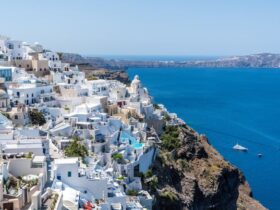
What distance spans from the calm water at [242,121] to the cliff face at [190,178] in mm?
11384

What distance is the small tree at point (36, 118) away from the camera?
111 ft

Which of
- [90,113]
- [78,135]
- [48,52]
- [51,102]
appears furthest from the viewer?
[48,52]

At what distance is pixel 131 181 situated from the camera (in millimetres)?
30688

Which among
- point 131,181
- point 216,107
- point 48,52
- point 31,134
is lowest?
point 216,107

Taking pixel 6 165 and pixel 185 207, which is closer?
pixel 6 165

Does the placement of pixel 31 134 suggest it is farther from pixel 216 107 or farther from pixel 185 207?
pixel 216 107

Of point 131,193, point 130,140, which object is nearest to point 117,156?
point 131,193

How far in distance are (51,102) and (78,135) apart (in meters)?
6.15

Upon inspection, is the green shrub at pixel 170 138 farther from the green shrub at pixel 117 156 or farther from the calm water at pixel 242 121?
the calm water at pixel 242 121

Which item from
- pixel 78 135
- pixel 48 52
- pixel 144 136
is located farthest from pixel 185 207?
pixel 48 52

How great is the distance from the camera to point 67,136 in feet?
107

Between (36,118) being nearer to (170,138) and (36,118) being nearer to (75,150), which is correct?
(75,150)

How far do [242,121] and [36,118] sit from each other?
66.7 metres

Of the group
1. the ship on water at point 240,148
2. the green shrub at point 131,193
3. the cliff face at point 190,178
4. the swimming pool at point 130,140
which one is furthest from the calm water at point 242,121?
the green shrub at point 131,193
